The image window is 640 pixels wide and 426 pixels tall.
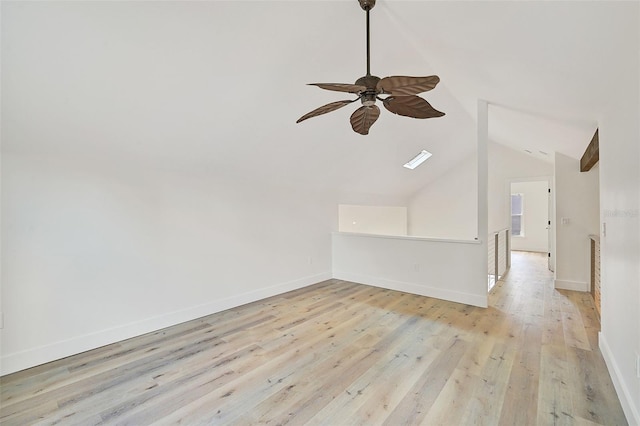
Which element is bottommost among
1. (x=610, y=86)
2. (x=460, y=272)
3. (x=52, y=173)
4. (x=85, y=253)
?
(x=460, y=272)

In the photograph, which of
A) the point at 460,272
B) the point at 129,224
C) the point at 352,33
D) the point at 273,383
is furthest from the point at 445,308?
the point at 129,224

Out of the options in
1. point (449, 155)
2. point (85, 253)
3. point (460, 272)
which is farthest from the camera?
point (449, 155)

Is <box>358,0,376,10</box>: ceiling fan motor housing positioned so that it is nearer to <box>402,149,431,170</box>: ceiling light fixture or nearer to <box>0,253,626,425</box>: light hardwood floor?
<box>0,253,626,425</box>: light hardwood floor

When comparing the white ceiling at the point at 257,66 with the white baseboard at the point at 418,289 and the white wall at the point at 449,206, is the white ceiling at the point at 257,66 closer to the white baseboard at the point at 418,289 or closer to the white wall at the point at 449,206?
the white baseboard at the point at 418,289

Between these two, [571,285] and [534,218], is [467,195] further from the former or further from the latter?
[534,218]

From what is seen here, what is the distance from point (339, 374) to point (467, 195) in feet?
20.4

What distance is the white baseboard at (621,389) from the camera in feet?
5.43

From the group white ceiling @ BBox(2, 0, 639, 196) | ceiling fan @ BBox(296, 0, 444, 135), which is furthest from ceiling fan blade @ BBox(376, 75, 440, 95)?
white ceiling @ BBox(2, 0, 639, 196)

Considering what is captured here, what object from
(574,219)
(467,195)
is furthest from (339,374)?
(467,195)

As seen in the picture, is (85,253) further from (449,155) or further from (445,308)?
(449,155)

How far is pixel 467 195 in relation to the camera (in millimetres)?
7172

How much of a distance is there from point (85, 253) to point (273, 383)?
2135 mm

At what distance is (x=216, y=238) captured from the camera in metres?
3.75

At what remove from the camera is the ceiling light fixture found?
5.86 m
